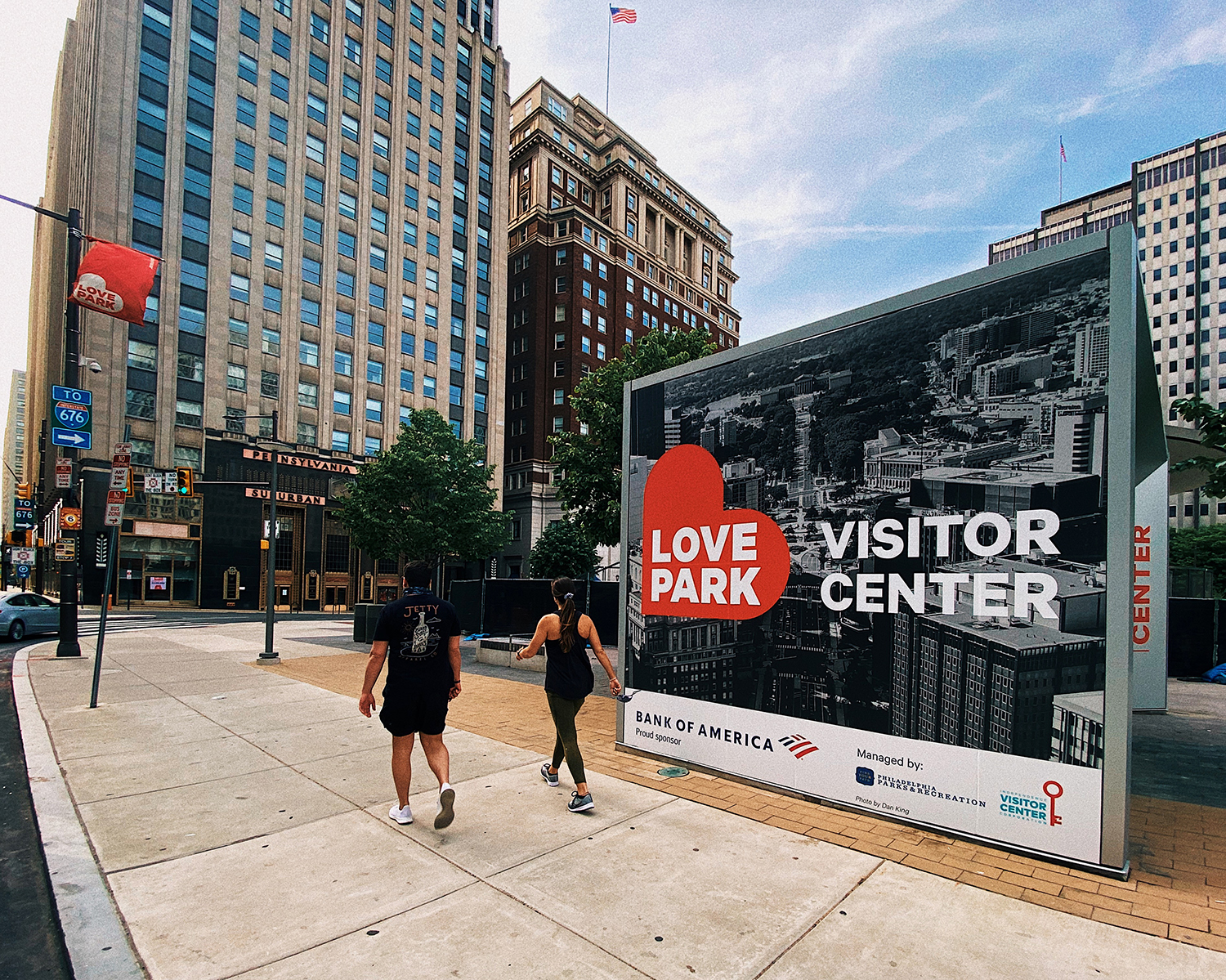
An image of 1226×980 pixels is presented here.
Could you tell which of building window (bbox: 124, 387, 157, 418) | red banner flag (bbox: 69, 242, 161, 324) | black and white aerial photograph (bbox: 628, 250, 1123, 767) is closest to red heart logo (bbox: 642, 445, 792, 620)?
black and white aerial photograph (bbox: 628, 250, 1123, 767)

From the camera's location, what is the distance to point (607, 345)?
6375cm

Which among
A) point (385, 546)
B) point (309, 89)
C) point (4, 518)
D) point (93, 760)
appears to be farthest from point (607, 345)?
point (4, 518)

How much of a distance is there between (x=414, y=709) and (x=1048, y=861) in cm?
446

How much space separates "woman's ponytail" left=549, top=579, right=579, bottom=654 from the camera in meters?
5.61

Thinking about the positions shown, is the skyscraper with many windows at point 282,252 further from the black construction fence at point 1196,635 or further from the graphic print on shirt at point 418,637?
the black construction fence at point 1196,635

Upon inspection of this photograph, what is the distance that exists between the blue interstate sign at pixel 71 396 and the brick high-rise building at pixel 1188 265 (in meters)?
96.8

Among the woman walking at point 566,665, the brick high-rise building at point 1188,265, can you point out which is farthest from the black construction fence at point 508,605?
the brick high-rise building at point 1188,265

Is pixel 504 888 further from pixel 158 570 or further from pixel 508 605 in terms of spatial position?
pixel 158 570

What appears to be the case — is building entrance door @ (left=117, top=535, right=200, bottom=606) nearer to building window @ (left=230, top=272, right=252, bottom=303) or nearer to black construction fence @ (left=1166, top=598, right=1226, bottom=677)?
building window @ (left=230, top=272, right=252, bottom=303)

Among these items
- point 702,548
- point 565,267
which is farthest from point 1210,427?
point 565,267

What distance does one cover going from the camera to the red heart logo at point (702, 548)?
602 cm

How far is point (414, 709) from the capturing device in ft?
16.2

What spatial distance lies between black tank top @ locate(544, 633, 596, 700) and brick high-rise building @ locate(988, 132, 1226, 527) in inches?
3823

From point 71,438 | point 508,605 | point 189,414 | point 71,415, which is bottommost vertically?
point 508,605
